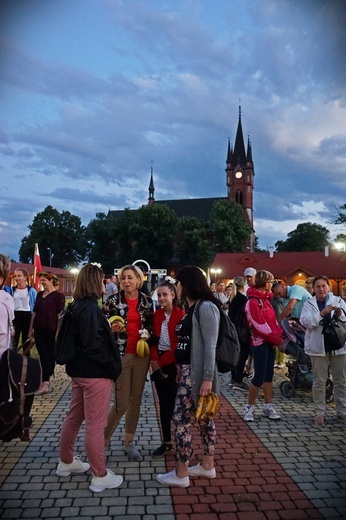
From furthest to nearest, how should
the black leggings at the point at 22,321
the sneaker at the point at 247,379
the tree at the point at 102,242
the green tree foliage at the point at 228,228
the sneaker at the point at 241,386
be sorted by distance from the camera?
the tree at the point at 102,242 < the green tree foliage at the point at 228,228 < the sneaker at the point at 247,379 < the black leggings at the point at 22,321 < the sneaker at the point at 241,386

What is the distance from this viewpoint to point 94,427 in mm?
3617

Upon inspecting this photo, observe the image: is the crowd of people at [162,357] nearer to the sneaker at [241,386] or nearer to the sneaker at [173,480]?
the sneaker at [173,480]

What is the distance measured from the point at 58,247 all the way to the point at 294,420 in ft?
260

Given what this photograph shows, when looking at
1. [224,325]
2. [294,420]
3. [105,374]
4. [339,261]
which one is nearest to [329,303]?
[294,420]

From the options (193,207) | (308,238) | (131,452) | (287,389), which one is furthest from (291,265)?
(193,207)

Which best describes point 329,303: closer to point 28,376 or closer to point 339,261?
point 28,376

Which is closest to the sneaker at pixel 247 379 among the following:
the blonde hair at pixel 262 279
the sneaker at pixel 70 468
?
the blonde hair at pixel 262 279

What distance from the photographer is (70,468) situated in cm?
397

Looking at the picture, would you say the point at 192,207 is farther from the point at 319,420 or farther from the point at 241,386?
the point at 319,420

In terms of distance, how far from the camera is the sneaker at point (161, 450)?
4461 millimetres

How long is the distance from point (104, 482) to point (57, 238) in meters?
81.2

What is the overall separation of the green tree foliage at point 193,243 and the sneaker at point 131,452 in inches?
2064

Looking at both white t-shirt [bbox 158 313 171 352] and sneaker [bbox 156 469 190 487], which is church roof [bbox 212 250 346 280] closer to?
white t-shirt [bbox 158 313 171 352]

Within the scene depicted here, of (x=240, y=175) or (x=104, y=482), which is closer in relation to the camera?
(x=104, y=482)
